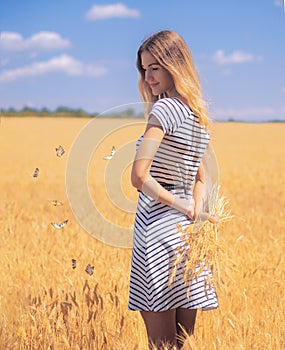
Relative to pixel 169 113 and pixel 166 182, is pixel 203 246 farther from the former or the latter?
pixel 169 113

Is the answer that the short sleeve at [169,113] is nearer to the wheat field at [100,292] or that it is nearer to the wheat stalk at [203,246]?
the wheat field at [100,292]

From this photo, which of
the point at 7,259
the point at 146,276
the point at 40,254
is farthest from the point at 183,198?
the point at 40,254

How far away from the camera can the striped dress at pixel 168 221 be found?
8.02 ft

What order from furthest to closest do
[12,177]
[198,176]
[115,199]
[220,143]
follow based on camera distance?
[220,143]
[12,177]
[115,199]
[198,176]

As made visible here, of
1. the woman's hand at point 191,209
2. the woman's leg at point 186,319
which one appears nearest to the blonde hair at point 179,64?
the woman's hand at point 191,209

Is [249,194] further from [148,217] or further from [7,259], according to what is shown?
[148,217]

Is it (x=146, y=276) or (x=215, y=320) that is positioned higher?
(x=146, y=276)

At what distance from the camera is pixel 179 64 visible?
2498 mm

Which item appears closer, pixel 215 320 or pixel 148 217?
pixel 148 217

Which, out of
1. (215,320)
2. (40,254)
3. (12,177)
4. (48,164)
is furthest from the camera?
(48,164)

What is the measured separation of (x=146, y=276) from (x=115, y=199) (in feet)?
1.51

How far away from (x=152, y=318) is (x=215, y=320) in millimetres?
874

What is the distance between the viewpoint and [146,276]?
2496 millimetres

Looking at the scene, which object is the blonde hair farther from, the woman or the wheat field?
the wheat field
